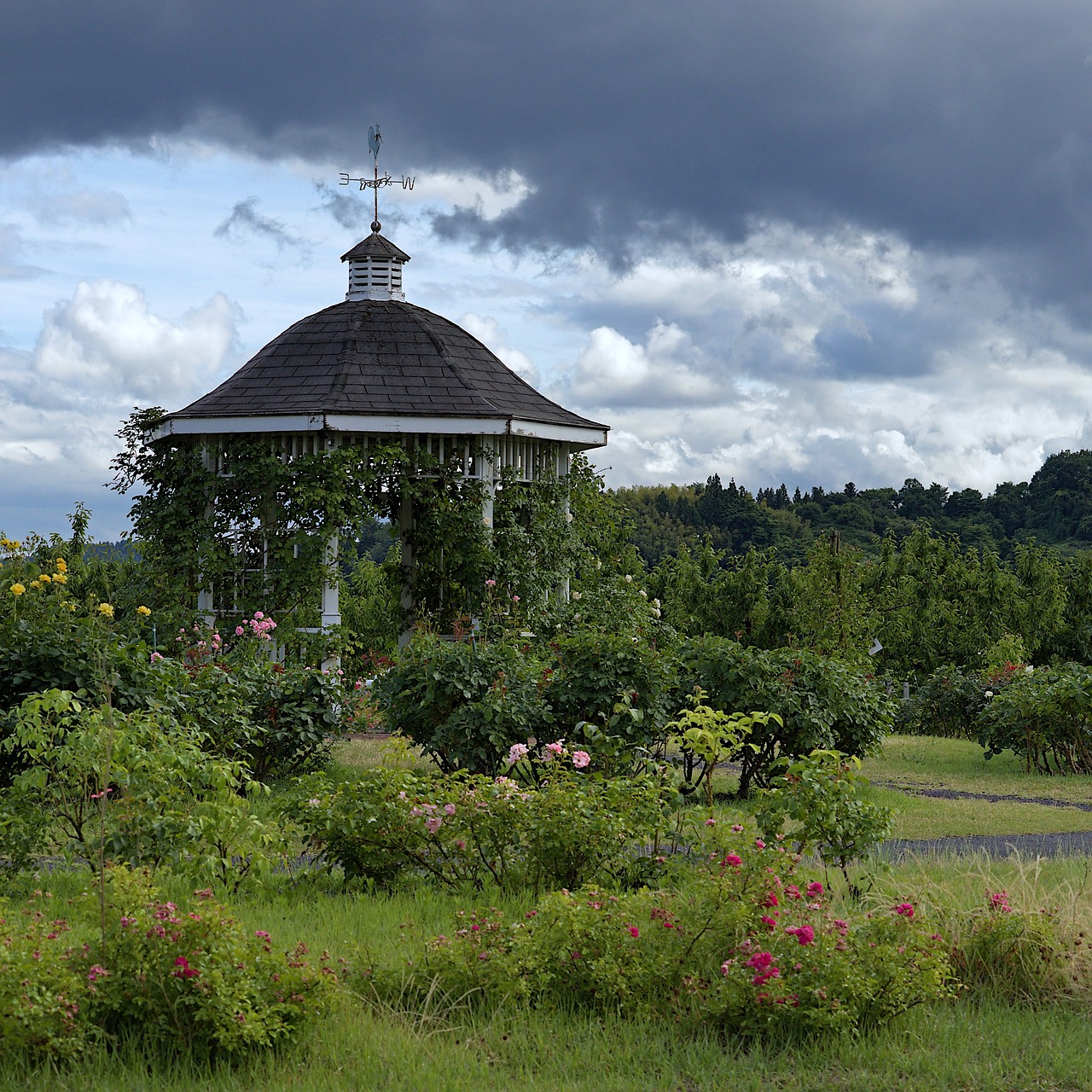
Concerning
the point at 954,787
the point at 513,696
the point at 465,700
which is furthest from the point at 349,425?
the point at 954,787

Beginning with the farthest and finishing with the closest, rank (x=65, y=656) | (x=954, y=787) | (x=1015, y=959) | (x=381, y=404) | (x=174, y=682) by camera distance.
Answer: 1. (x=381, y=404)
2. (x=954, y=787)
3. (x=174, y=682)
4. (x=65, y=656)
5. (x=1015, y=959)

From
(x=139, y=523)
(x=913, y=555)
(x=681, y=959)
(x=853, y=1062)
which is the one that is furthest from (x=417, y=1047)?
(x=913, y=555)

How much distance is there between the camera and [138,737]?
612 centimetres

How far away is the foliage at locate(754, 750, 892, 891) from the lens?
5.32 metres

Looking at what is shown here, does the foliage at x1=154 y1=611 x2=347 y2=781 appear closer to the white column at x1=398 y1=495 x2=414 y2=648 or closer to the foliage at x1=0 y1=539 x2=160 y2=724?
the foliage at x1=0 y1=539 x2=160 y2=724

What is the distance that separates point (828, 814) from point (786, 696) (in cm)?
365

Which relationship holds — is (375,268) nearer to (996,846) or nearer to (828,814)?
(996,846)

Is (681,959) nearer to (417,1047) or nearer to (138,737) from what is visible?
(417,1047)

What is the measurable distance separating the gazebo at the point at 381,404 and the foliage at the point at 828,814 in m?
8.73

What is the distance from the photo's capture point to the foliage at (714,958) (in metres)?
4.16

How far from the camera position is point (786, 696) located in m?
8.93

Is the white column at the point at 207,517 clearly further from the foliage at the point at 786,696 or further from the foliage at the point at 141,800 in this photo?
the foliage at the point at 141,800

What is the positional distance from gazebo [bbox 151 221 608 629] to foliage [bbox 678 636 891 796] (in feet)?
17.2

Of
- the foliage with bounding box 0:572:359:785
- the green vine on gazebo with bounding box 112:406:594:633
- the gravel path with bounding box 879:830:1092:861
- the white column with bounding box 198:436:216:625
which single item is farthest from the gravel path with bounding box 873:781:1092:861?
the white column with bounding box 198:436:216:625
